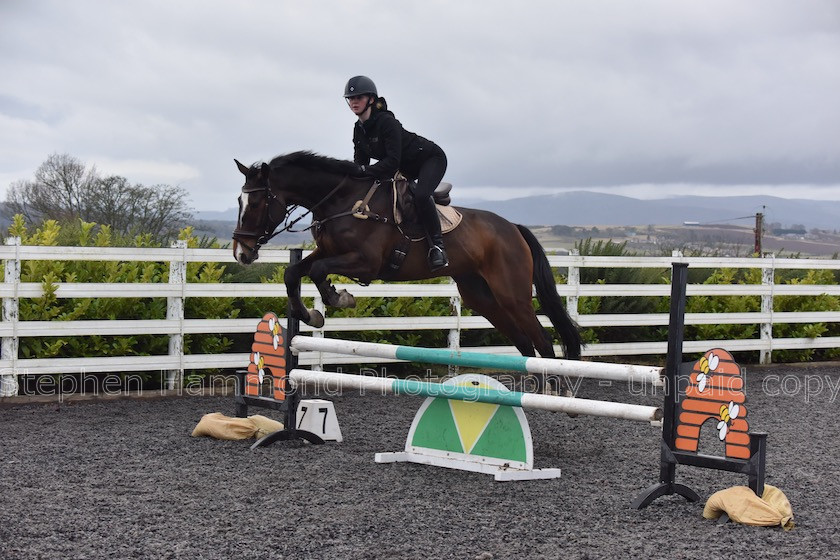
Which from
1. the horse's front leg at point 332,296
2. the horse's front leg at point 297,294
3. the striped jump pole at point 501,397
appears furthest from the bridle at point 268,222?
the striped jump pole at point 501,397

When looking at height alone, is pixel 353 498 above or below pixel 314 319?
below

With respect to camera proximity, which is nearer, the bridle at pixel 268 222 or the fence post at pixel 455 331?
the bridle at pixel 268 222

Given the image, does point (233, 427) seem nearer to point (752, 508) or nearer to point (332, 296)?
point (332, 296)

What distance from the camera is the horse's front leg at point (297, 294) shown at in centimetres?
541

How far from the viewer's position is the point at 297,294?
547 cm

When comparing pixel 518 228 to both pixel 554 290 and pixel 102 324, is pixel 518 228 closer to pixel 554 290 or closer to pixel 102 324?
pixel 554 290

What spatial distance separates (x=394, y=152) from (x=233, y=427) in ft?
6.86

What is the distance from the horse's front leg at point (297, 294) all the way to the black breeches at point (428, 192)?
0.83 meters

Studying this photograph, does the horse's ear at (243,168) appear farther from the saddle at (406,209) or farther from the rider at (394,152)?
the saddle at (406,209)

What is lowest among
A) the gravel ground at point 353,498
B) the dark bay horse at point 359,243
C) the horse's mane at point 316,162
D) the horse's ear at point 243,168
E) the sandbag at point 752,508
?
the gravel ground at point 353,498

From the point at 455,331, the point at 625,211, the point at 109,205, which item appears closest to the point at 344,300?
the point at 455,331

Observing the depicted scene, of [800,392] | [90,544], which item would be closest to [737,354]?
[800,392]

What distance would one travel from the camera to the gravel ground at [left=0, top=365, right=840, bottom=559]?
3.39 meters

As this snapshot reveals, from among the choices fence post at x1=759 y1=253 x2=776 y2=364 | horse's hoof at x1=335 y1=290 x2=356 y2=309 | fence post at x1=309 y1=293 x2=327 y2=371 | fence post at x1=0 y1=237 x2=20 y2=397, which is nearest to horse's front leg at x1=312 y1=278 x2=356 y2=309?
horse's hoof at x1=335 y1=290 x2=356 y2=309
